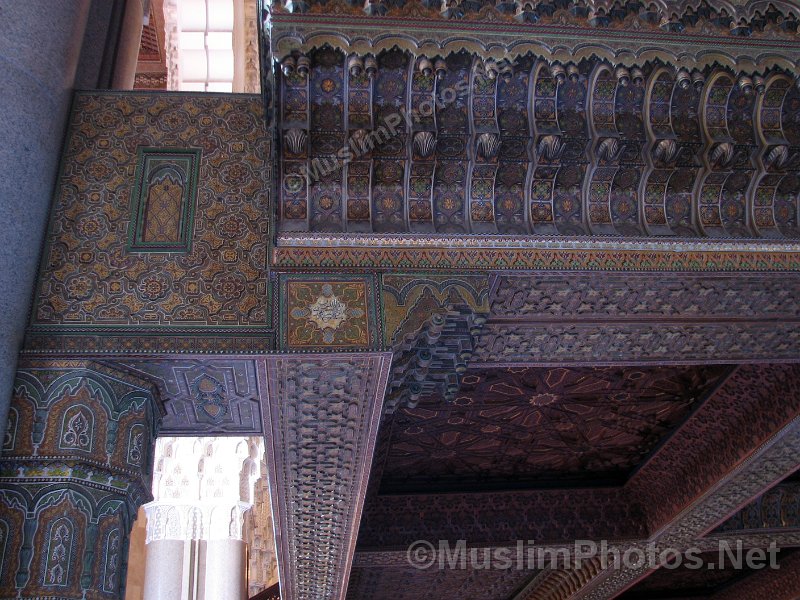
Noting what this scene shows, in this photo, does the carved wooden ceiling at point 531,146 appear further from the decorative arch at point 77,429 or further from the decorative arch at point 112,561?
the decorative arch at point 112,561

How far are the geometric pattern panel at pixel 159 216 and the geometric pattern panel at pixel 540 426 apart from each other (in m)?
1.81

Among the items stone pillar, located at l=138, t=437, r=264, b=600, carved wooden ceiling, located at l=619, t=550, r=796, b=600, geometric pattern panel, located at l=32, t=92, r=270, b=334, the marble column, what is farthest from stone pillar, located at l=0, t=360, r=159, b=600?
carved wooden ceiling, located at l=619, t=550, r=796, b=600

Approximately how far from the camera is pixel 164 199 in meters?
3.42

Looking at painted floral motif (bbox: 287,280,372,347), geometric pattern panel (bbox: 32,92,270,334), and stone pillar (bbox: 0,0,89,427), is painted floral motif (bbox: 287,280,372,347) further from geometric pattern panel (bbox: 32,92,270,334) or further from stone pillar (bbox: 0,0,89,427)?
stone pillar (bbox: 0,0,89,427)

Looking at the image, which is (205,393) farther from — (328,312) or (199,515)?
(199,515)

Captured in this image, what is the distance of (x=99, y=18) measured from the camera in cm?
389

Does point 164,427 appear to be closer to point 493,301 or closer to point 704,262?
point 493,301

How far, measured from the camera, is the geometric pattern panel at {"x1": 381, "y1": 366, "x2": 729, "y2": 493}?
16.6 ft

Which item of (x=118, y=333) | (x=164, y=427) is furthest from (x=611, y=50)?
(x=164, y=427)

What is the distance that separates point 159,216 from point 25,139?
580mm

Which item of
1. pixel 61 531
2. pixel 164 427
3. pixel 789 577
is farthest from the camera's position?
pixel 789 577

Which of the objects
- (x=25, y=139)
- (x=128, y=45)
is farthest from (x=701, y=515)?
Result: (x=25, y=139)

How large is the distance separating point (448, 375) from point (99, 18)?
94.3 inches

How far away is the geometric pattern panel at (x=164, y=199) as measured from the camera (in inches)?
131
